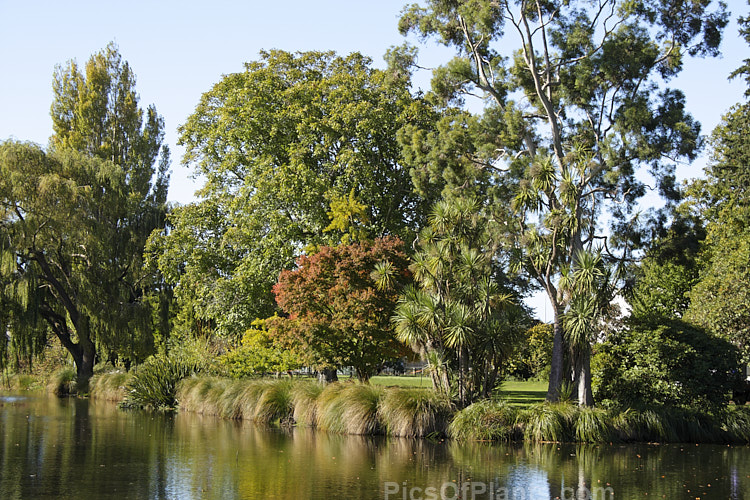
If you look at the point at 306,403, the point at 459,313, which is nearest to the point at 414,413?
the point at 459,313

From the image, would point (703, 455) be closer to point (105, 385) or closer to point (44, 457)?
point (44, 457)

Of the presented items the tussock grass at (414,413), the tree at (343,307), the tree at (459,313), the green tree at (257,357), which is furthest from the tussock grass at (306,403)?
the green tree at (257,357)

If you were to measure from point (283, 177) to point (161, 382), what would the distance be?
929cm

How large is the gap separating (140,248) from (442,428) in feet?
74.8

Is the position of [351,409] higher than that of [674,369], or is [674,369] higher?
[674,369]

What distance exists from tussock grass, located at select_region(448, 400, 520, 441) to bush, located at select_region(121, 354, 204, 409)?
42.5 ft

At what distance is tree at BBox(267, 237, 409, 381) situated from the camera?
902 inches

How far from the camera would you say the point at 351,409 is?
20.0 meters

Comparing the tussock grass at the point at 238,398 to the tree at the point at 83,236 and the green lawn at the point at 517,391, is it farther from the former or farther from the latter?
the tree at the point at 83,236

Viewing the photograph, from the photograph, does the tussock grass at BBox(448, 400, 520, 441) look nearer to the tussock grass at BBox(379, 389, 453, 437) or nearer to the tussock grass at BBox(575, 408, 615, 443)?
the tussock grass at BBox(379, 389, 453, 437)

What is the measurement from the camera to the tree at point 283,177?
3041 centimetres

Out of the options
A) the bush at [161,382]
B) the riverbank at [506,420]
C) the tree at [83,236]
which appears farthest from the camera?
the tree at [83,236]

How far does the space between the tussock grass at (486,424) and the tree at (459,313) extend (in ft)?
4.07

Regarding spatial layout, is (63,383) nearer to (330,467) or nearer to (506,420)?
(506,420)
